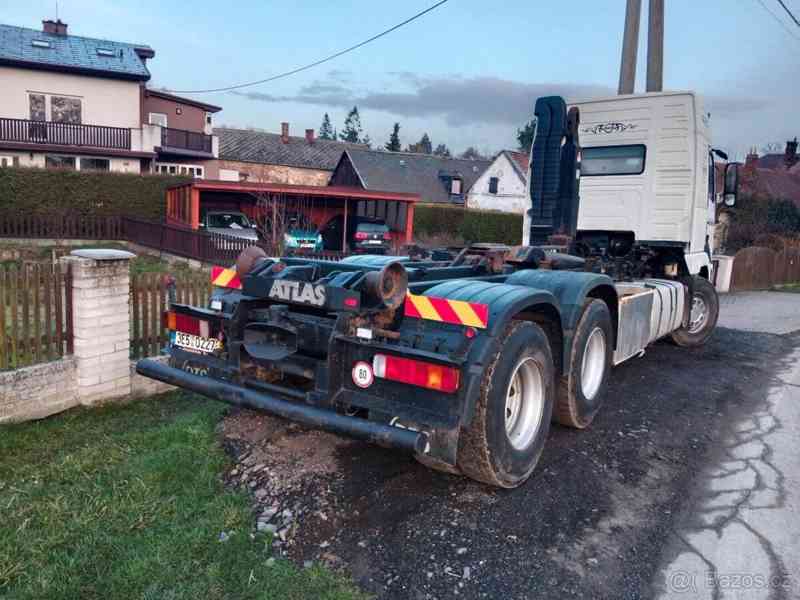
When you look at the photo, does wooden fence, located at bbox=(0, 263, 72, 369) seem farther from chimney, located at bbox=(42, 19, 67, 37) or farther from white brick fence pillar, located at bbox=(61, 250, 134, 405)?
chimney, located at bbox=(42, 19, 67, 37)

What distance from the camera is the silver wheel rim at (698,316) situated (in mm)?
9405

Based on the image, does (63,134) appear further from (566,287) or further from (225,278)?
(566,287)

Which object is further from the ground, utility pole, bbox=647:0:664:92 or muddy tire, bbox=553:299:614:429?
utility pole, bbox=647:0:664:92

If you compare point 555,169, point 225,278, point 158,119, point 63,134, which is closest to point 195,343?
point 225,278

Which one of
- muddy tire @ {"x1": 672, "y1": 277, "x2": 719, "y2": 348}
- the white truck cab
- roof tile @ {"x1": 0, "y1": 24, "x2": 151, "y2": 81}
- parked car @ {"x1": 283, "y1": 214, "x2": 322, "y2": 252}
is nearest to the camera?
the white truck cab

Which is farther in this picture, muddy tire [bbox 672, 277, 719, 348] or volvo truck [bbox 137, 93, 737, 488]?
muddy tire [bbox 672, 277, 719, 348]

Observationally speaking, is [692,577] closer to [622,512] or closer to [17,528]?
[622,512]

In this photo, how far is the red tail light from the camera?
11.2ft

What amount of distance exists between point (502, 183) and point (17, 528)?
154 feet

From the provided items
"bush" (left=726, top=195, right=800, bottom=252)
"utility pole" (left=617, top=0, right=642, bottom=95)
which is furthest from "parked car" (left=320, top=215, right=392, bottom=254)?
"bush" (left=726, top=195, right=800, bottom=252)

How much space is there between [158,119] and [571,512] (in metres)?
36.2

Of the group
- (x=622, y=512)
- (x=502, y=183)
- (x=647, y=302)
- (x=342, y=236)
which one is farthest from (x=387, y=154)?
(x=622, y=512)

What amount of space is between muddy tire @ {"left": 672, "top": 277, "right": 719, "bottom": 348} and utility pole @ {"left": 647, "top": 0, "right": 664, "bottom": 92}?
6.86 m
